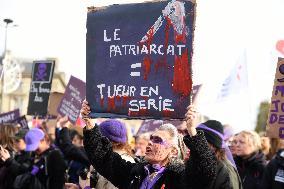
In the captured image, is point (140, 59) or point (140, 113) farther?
point (140, 59)

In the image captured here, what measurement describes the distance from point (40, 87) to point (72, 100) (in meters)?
0.99

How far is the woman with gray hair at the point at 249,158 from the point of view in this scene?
696 cm

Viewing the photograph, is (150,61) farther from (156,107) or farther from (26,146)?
(26,146)

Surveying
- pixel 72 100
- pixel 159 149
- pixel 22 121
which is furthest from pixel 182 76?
pixel 22 121

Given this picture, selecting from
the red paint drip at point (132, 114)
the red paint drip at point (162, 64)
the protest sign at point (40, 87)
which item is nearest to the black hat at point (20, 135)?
the protest sign at point (40, 87)

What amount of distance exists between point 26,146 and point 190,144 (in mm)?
4071

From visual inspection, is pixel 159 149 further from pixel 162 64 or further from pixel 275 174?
pixel 275 174

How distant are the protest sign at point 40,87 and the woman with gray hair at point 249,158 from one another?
11.6ft

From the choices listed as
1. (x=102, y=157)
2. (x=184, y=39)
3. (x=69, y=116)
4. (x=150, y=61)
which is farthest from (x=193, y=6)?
(x=69, y=116)

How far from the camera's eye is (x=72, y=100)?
8.80 meters

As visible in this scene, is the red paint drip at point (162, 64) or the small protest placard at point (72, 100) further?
the small protest placard at point (72, 100)

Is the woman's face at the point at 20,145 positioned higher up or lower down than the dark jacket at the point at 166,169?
lower down

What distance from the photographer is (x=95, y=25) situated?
15.6 ft

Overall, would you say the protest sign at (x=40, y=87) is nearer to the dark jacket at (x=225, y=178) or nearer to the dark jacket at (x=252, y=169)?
the dark jacket at (x=252, y=169)
